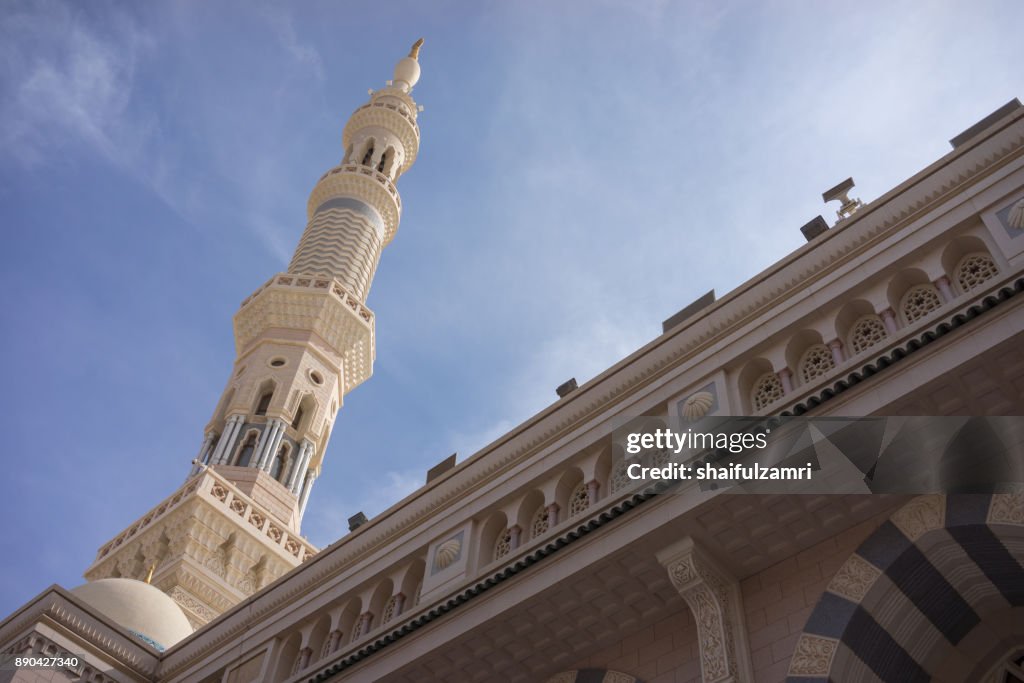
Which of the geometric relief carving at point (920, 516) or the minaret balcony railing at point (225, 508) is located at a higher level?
the minaret balcony railing at point (225, 508)

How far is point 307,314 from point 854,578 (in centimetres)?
A: 1929

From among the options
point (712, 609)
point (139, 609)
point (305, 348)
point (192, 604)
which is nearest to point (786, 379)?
point (712, 609)

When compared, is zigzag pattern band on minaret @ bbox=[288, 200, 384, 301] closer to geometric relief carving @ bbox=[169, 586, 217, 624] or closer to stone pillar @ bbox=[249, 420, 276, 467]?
stone pillar @ bbox=[249, 420, 276, 467]

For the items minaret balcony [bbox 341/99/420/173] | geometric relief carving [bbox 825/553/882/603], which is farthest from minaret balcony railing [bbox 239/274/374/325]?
geometric relief carving [bbox 825/553/882/603]

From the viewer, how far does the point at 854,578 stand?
6676mm

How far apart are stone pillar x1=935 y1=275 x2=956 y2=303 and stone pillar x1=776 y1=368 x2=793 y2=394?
3.81 feet

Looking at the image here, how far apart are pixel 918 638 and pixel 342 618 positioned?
5.15 m

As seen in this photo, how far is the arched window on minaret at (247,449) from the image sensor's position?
72.4ft

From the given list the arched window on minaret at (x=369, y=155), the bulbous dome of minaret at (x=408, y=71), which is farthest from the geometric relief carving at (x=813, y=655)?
the bulbous dome of minaret at (x=408, y=71)

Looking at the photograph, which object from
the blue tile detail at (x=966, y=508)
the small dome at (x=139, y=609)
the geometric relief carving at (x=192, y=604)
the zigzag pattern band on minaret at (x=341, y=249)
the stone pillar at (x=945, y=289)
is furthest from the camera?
the zigzag pattern band on minaret at (x=341, y=249)

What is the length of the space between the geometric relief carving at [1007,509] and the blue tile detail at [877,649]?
0.95m

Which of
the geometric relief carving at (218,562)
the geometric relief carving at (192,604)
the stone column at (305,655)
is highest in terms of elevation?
the geometric relief carving at (218,562)

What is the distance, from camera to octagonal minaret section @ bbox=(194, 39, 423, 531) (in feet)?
72.8

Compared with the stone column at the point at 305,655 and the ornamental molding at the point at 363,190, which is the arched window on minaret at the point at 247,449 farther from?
the stone column at the point at 305,655
